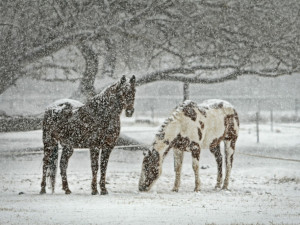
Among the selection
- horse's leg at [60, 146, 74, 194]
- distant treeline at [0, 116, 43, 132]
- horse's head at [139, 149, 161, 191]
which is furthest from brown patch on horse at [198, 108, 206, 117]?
distant treeline at [0, 116, 43, 132]

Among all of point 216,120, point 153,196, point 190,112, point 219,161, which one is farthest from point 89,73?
point 153,196

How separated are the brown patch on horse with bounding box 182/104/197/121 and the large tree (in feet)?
18.7

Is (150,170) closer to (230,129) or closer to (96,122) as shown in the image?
(96,122)

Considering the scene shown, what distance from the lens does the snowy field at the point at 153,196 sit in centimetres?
713

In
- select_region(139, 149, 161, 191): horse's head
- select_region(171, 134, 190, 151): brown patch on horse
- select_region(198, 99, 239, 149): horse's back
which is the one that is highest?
select_region(198, 99, 239, 149): horse's back

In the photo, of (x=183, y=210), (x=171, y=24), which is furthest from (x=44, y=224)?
(x=171, y=24)

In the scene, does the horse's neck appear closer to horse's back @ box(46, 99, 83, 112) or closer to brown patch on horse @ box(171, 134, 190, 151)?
horse's back @ box(46, 99, 83, 112)

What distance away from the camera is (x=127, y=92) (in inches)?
385

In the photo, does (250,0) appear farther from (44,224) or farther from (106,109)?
(44,224)

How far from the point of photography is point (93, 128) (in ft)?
32.6

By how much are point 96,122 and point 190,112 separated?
2.17 m

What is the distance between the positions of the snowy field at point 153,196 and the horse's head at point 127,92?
70.0 inches

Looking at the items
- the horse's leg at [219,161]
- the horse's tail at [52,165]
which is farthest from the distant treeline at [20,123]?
the horse's leg at [219,161]

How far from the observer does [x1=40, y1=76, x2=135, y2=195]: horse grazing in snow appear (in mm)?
9841
